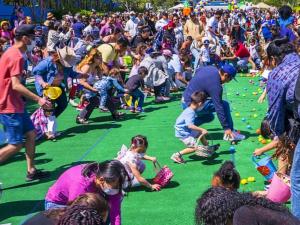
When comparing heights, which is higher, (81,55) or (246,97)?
(81,55)

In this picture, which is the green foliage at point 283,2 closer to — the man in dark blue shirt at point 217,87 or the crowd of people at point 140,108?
the crowd of people at point 140,108

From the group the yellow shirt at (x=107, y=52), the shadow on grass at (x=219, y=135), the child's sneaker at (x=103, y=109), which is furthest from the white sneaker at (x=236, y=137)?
the yellow shirt at (x=107, y=52)

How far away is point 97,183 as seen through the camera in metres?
3.72

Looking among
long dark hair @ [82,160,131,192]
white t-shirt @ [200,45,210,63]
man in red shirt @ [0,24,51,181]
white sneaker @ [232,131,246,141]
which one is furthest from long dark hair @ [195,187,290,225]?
white t-shirt @ [200,45,210,63]

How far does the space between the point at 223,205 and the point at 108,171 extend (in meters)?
1.67

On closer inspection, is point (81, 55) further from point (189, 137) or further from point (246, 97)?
point (189, 137)

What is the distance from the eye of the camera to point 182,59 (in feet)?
41.5

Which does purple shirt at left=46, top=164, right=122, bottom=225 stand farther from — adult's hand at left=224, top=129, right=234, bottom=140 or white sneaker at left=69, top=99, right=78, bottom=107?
white sneaker at left=69, top=99, right=78, bottom=107

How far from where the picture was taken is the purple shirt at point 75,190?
12.3ft

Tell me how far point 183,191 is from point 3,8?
24396mm

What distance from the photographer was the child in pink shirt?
3.68m

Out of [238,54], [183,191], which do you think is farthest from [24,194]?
[238,54]

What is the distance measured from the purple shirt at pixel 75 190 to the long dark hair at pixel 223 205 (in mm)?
1631

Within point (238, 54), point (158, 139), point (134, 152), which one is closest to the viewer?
point (134, 152)
